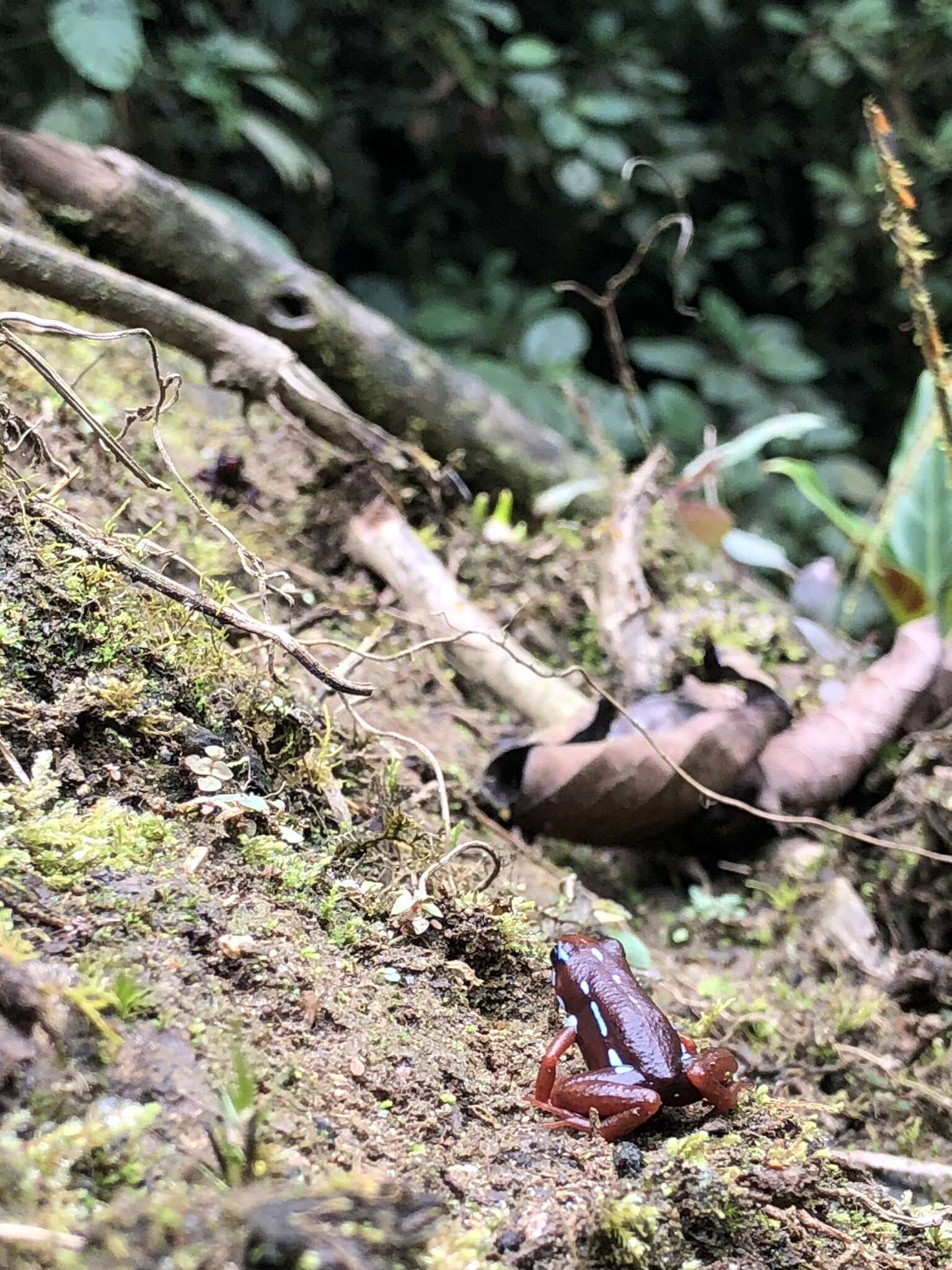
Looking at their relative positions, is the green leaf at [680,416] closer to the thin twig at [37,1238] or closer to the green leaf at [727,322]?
the green leaf at [727,322]

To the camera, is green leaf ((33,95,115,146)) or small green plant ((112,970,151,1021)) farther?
green leaf ((33,95,115,146))

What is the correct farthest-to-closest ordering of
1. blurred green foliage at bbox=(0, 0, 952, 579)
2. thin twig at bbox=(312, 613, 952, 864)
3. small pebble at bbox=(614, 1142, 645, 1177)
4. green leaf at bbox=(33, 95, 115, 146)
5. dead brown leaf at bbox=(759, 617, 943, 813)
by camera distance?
1. blurred green foliage at bbox=(0, 0, 952, 579)
2. green leaf at bbox=(33, 95, 115, 146)
3. dead brown leaf at bbox=(759, 617, 943, 813)
4. thin twig at bbox=(312, 613, 952, 864)
5. small pebble at bbox=(614, 1142, 645, 1177)

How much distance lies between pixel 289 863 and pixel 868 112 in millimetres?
2525

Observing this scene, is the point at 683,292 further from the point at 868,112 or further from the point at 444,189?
the point at 868,112

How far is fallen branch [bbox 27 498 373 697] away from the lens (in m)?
1.92

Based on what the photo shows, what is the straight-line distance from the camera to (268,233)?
4742 mm

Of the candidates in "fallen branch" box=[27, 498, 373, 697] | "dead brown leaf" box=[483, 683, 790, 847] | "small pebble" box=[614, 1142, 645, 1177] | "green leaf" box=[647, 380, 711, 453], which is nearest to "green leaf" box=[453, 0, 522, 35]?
"green leaf" box=[647, 380, 711, 453]

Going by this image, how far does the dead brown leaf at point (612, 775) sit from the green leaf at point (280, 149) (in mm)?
3864

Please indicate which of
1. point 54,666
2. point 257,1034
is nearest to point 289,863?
point 257,1034

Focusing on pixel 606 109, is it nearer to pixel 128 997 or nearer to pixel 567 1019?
pixel 567 1019

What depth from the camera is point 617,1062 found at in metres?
1.74

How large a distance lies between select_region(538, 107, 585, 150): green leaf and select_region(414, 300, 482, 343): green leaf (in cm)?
122

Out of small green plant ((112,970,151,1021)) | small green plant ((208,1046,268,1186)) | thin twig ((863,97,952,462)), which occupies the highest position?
thin twig ((863,97,952,462))

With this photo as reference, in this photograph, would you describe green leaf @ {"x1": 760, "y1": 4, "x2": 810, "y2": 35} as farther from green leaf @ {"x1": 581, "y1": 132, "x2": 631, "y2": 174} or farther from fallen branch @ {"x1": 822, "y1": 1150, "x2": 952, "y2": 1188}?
fallen branch @ {"x1": 822, "y1": 1150, "x2": 952, "y2": 1188}
